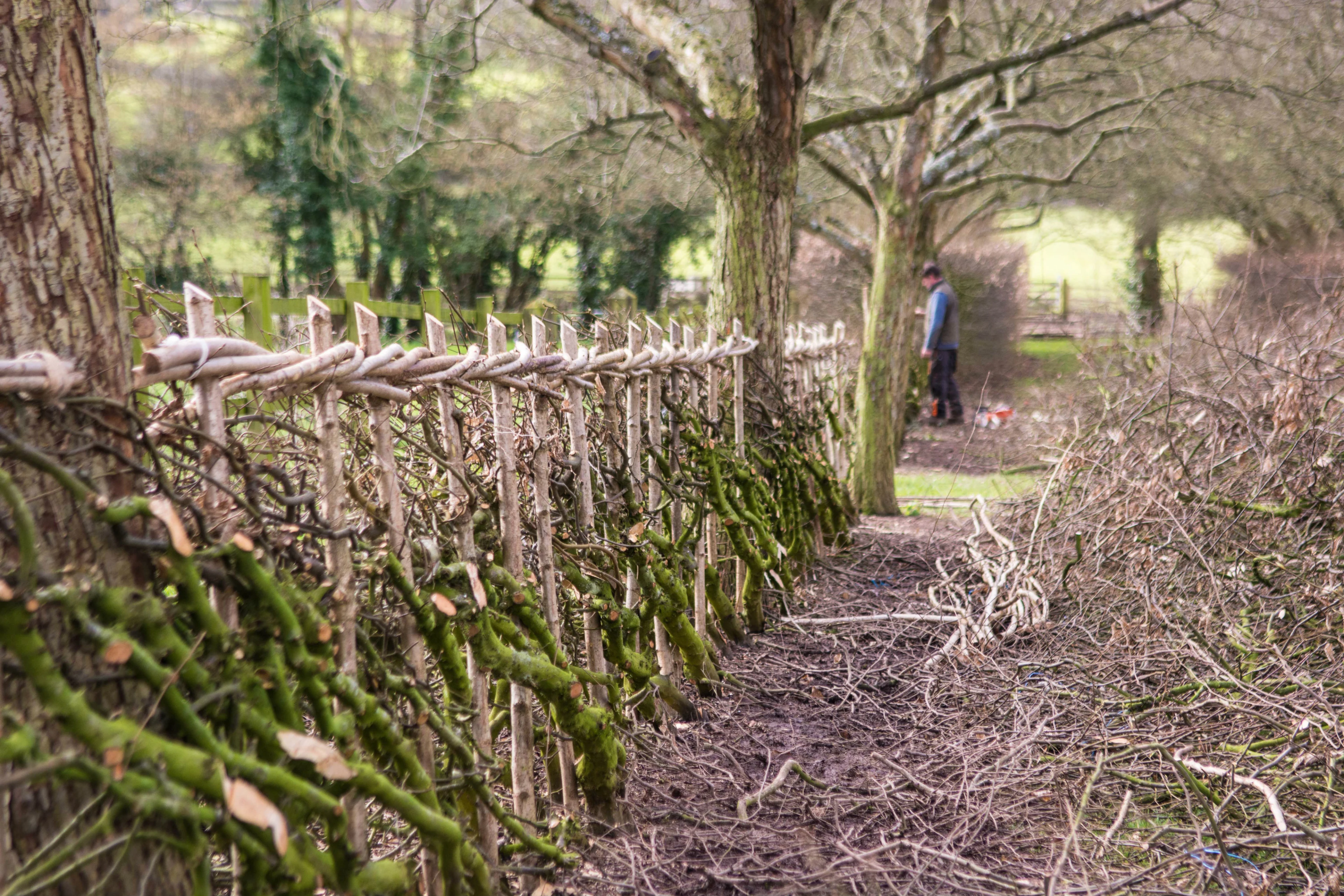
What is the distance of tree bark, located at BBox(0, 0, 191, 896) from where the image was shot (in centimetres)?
136

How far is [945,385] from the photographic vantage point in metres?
12.7

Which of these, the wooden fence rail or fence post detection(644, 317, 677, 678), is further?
fence post detection(644, 317, 677, 678)

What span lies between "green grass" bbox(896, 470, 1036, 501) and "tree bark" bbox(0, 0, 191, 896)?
6.96m

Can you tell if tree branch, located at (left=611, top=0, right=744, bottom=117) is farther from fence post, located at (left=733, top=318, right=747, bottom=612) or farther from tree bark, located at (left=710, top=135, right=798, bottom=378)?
fence post, located at (left=733, top=318, right=747, bottom=612)

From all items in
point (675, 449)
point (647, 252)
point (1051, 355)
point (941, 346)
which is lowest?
point (675, 449)

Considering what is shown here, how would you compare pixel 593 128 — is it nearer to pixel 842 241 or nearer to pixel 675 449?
pixel 842 241

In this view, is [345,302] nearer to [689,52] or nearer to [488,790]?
[689,52]

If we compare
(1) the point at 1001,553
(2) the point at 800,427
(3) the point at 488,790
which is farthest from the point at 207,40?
(3) the point at 488,790

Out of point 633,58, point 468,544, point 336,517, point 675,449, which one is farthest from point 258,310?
point 336,517

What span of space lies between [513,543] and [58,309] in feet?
4.29

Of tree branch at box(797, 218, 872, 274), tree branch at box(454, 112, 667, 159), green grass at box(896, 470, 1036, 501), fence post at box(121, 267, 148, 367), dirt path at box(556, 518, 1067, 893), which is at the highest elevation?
tree branch at box(454, 112, 667, 159)

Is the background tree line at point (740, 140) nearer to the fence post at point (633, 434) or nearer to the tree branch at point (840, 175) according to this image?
the tree branch at point (840, 175)

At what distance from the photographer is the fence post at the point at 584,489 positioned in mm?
2969

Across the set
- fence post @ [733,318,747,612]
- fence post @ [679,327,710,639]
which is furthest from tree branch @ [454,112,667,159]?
fence post @ [679,327,710,639]
